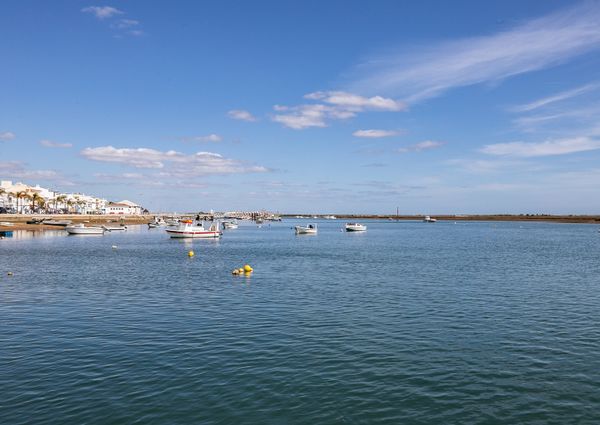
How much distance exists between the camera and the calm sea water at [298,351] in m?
15.8

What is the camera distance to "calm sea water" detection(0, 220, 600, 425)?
51.8 ft

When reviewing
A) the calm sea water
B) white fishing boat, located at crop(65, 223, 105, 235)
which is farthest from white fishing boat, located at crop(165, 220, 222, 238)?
the calm sea water

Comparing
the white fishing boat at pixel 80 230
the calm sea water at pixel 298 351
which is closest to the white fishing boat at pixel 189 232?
the white fishing boat at pixel 80 230

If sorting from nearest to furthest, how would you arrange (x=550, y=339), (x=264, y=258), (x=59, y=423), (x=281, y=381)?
(x=59, y=423), (x=281, y=381), (x=550, y=339), (x=264, y=258)

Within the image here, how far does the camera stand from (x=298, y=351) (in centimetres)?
2248

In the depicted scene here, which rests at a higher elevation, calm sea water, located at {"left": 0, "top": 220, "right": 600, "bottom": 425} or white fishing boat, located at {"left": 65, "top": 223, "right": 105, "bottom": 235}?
white fishing boat, located at {"left": 65, "top": 223, "right": 105, "bottom": 235}

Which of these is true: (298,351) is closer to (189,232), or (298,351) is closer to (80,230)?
(189,232)

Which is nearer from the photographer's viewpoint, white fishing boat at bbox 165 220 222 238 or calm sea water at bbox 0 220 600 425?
calm sea water at bbox 0 220 600 425

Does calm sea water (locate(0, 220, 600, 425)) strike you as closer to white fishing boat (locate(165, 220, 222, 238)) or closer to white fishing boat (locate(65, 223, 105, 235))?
white fishing boat (locate(165, 220, 222, 238))

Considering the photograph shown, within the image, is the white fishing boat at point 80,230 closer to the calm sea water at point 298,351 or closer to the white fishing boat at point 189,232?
the white fishing boat at point 189,232

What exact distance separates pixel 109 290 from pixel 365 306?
73.5ft

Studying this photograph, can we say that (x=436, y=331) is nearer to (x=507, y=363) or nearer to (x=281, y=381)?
(x=507, y=363)

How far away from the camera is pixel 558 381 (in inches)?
725

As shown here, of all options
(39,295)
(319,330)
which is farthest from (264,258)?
(319,330)
